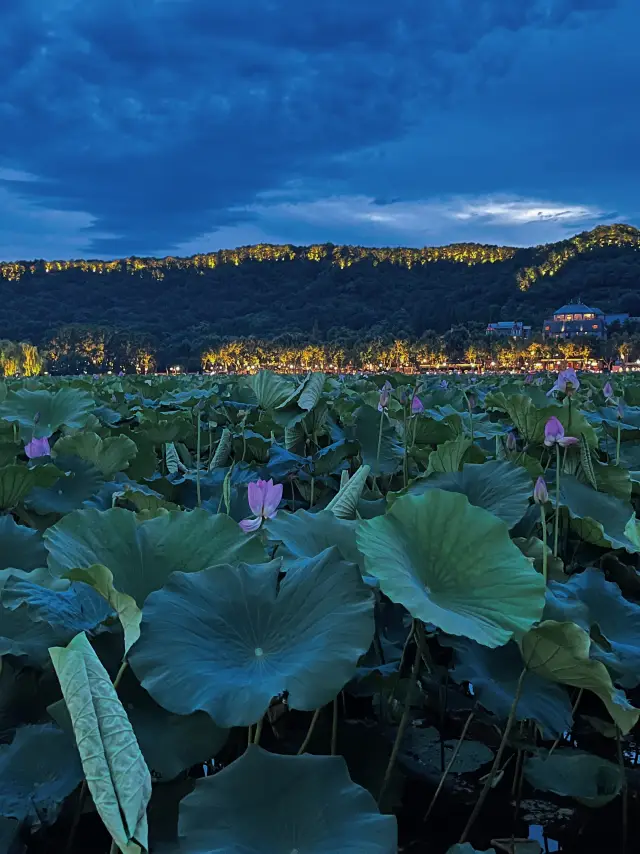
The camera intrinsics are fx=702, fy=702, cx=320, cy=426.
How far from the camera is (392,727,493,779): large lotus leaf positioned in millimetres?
1345

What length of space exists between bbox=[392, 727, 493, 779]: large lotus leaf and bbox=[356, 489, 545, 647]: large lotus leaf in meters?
0.52

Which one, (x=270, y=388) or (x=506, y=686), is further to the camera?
(x=270, y=388)

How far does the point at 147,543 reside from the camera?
1.01m

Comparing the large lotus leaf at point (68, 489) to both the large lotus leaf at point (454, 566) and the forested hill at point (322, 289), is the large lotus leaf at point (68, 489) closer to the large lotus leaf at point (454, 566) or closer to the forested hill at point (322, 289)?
the large lotus leaf at point (454, 566)

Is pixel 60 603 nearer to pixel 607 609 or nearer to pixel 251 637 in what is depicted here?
pixel 251 637

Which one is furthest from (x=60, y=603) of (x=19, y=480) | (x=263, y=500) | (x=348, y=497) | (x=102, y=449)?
(x=102, y=449)

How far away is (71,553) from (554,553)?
1.00m

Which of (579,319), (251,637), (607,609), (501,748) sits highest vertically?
(579,319)

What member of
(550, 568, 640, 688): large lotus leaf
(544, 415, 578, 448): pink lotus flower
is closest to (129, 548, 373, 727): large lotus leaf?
(550, 568, 640, 688): large lotus leaf

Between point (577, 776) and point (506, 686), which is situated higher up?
point (506, 686)

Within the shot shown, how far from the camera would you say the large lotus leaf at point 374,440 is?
2359 mm

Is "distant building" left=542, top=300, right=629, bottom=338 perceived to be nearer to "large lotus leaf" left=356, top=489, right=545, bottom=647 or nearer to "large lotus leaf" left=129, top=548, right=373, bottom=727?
"large lotus leaf" left=356, top=489, right=545, bottom=647

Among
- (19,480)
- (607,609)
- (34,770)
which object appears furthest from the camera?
(19,480)

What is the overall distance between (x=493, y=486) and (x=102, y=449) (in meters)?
1.24
